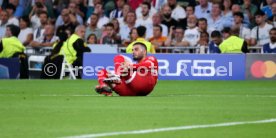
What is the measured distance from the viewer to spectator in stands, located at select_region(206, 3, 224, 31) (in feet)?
95.2

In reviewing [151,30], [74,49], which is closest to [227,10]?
[151,30]

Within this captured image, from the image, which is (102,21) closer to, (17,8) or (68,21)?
(68,21)

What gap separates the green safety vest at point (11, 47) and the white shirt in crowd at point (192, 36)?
4.89 meters

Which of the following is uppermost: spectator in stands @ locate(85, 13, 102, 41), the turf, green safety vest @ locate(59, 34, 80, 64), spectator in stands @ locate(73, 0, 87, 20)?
spectator in stands @ locate(73, 0, 87, 20)

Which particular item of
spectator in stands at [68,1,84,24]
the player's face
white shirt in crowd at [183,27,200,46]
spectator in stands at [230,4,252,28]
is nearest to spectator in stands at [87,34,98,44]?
spectator in stands at [68,1,84,24]

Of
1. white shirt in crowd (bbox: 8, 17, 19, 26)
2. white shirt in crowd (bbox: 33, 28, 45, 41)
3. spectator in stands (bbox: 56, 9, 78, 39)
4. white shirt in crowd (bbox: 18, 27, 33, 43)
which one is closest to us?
spectator in stands (bbox: 56, 9, 78, 39)

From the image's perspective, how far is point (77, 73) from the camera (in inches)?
1118

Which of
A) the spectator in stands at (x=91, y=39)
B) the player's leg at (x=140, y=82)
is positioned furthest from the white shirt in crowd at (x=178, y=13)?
the player's leg at (x=140, y=82)

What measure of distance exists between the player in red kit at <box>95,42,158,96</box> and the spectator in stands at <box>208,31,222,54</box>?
1016 centimetres

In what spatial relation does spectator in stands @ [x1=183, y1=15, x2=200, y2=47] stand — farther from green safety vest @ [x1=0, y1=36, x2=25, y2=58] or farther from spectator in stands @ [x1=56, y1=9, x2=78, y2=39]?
green safety vest @ [x1=0, y1=36, x2=25, y2=58]

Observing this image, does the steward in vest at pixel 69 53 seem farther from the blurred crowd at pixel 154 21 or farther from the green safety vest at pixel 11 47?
the green safety vest at pixel 11 47

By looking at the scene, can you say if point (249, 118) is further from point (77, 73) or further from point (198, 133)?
point (77, 73)

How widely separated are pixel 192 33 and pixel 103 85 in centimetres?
1141

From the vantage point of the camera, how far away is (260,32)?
1121 inches
